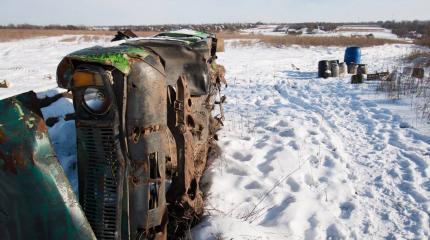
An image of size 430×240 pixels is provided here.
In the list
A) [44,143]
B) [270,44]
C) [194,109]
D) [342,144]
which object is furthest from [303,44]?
[44,143]

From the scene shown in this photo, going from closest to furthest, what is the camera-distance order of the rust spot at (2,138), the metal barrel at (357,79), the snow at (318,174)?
the rust spot at (2,138) → the snow at (318,174) → the metal barrel at (357,79)

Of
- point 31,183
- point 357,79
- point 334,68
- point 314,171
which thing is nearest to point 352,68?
point 334,68

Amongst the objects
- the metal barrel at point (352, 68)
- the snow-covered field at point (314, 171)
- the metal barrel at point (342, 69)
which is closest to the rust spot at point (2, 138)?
the snow-covered field at point (314, 171)

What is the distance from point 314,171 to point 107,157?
3.03 m

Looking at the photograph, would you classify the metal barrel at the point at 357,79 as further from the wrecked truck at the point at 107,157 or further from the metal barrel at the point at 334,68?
the wrecked truck at the point at 107,157

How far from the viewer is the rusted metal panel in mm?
2078

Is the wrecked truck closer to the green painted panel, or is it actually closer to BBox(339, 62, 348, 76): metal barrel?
the green painted panel

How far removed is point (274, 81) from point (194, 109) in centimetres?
830

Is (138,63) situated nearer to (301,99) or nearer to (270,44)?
(301,99)

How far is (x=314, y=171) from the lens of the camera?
15.7 ft

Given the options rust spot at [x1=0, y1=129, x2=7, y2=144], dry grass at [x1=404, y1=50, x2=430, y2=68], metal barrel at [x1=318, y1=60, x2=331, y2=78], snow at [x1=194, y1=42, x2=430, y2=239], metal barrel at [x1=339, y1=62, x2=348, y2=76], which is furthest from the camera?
dry grass at [x1=404, y1=50, x2=430, y2=68]

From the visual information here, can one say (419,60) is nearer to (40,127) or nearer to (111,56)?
(111,56)

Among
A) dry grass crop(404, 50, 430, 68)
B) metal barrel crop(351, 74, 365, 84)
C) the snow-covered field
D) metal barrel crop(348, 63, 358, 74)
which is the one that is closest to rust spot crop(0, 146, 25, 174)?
the snow-covered field

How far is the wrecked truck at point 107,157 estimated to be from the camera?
2107 mm
